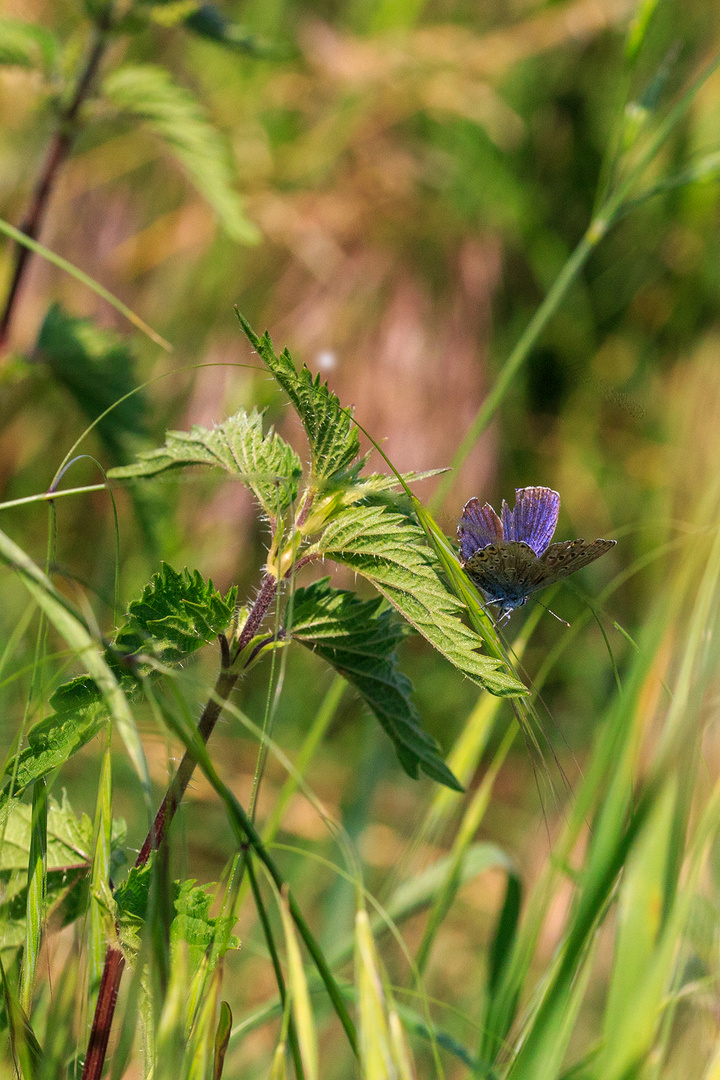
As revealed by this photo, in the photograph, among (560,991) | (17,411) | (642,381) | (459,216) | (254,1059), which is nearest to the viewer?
(560,991)

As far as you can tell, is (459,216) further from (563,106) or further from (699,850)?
(699,850)

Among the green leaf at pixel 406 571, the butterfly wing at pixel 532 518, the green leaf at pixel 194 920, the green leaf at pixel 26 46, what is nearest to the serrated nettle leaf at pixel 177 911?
the green leaf at pixel 194 920

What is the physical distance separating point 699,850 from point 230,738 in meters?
1.51

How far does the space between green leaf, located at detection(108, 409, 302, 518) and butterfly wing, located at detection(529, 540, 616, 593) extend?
0.13 m

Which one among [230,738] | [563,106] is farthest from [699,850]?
[563,106]

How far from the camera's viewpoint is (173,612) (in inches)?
13.9

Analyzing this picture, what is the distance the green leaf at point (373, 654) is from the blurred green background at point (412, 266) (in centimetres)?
123

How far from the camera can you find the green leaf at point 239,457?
366 millimetres

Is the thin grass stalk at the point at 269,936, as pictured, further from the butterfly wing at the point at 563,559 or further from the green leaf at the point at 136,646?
the butterfly wing at the point at 563,559

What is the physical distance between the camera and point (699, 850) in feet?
1.22

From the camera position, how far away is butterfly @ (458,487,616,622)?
0.45 metres

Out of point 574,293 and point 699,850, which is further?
point 574,293

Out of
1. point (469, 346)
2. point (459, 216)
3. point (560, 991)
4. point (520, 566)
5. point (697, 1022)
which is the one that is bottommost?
point (697, 1022)

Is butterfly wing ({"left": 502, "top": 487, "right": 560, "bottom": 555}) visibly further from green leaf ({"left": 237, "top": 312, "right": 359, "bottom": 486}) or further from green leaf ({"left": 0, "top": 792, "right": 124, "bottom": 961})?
green leaf ({"left": 0, "top": 792, "right": 124, "bottom": 961})
